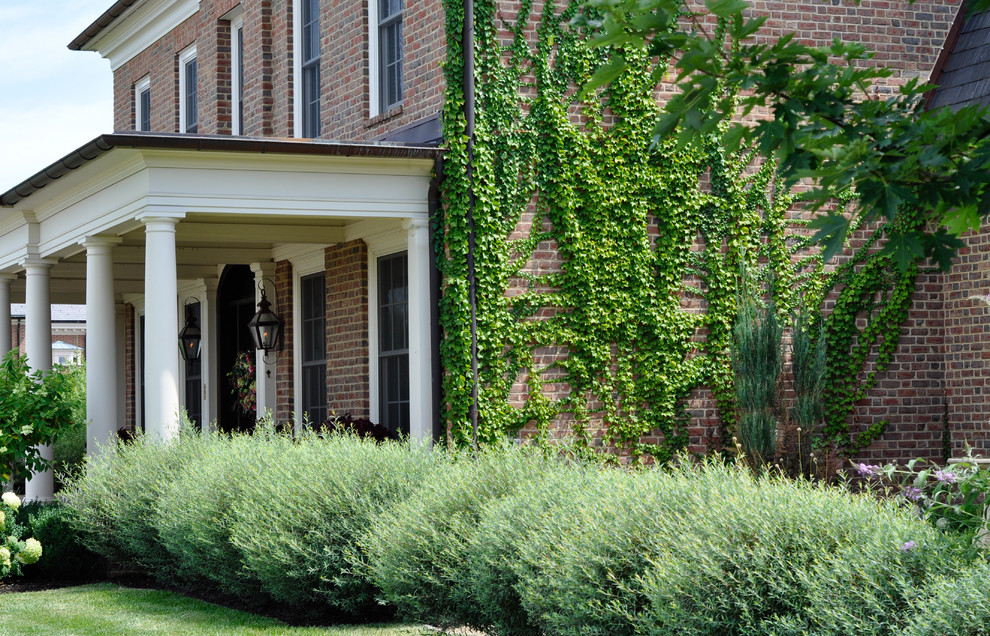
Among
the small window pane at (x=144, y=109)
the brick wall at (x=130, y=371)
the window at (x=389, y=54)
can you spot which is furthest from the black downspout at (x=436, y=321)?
the brick wall at (x=130, y=371)

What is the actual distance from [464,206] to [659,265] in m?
2.23

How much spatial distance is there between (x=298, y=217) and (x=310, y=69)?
8.58ft

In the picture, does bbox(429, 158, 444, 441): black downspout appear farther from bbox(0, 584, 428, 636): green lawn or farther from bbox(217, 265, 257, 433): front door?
bbox(217, 265, 257, 433): front door

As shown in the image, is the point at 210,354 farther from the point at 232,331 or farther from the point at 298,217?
the point at 298,217

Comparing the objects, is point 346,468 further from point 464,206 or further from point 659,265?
point 659,265

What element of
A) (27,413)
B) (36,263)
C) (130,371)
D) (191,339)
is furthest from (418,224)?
(130,371)

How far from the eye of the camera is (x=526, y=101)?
12.1m

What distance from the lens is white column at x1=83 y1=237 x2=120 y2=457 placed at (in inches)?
508

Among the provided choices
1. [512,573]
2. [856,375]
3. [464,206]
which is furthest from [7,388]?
[856,375]

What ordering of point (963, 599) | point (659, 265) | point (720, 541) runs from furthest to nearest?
point (659, 265) → point (720, 541) → point (963, 599)

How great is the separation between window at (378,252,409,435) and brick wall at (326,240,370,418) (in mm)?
263

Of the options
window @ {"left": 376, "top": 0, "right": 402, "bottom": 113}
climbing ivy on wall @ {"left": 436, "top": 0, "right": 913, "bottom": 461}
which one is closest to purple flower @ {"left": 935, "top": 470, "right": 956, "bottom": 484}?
climbing ivy on wall @ {"left": 436, "top": 0, "right": 913, "bottom": 461}

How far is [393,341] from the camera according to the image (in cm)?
1359

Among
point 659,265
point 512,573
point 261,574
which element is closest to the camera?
point 512,573
